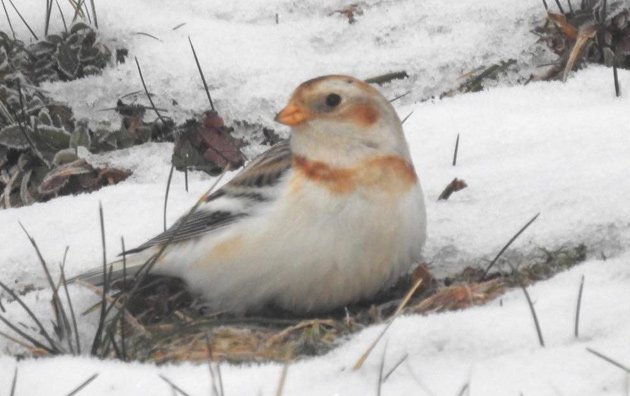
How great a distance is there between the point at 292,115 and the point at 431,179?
79cm

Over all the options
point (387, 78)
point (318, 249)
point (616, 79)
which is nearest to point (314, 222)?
point (318, 249)

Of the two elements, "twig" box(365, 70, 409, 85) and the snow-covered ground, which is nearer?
the snow-covered ground

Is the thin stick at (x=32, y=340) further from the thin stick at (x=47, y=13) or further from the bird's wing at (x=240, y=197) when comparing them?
the thin stick at (x=47, y=13)

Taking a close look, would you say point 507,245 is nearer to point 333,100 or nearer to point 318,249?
point 318,249

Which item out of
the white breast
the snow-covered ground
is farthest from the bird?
the snow-covered ground

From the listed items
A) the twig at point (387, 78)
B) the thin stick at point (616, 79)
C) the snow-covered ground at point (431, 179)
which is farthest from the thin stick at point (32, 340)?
the thin stick at point (616, 79)

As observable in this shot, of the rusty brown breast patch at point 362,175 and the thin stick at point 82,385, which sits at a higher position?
the rusty brown breast patch at point 362,175

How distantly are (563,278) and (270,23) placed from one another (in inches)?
111

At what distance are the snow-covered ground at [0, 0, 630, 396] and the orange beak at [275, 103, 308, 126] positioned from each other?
0.61 meters

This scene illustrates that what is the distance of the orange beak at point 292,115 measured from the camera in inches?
157

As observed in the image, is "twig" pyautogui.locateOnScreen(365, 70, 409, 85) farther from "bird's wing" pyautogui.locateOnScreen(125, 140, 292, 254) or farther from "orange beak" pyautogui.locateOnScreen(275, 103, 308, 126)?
"orange beak" pyautogui.locateOnScreen(275, 103, 308, 126)

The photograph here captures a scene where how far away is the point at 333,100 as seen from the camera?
4031 millimetres

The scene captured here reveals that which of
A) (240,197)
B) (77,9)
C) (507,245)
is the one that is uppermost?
(77,9)

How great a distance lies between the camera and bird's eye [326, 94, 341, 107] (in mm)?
4020
